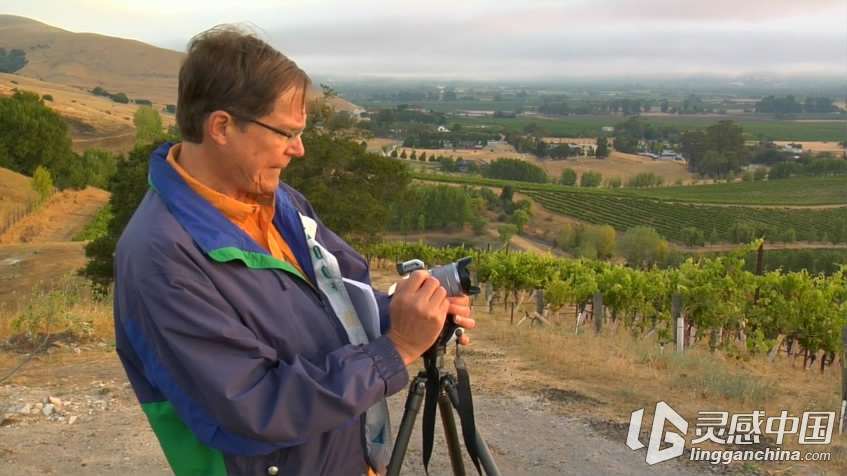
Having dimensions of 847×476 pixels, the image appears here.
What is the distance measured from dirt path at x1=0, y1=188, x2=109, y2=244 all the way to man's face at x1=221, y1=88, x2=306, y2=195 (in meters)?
32.9

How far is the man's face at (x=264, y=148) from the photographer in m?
1.31

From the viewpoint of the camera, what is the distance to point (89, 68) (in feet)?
351

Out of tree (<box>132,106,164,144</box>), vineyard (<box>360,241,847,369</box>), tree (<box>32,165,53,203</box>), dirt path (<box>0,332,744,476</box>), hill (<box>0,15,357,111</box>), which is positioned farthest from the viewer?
hill (<box>0,15,357,111</box>)

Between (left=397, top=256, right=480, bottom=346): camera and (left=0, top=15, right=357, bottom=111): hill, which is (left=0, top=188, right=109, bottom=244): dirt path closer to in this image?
(left=397, top=256, right=480, bottom=346): camera

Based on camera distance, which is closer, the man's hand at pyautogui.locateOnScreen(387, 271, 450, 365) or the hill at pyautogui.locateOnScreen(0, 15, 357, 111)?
the man's hand at pyautogui.locateOnScreen(387, 271, 450, 365)

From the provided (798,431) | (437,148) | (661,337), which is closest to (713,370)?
(798,431)

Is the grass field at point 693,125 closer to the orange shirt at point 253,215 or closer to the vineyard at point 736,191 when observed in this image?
the vineyard at point 736,191

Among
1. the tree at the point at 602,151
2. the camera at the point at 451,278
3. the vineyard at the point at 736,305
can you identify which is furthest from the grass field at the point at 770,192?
the camera at the point at 451,278

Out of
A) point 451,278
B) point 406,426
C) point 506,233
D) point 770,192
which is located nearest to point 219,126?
point 451,278

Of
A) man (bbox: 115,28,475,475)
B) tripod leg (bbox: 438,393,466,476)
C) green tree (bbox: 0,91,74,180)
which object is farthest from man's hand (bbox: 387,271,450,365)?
green tree (bbox: 0,91,74,180)

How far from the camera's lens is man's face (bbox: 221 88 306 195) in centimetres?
131

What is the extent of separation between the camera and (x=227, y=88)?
50.4 inches

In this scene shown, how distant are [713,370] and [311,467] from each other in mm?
5273

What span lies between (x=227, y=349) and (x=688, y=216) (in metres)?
49.6
